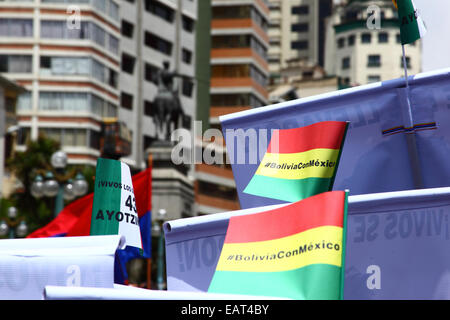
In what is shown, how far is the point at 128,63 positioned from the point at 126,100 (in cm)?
250

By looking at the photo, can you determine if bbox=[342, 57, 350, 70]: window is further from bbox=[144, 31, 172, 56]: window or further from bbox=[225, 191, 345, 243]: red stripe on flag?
bbox=[225, 191, 345, 243]: red stripe on flag

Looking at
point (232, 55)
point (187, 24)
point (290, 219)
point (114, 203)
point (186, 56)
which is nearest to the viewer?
point (290, 219)

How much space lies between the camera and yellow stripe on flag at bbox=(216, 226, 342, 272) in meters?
3.12

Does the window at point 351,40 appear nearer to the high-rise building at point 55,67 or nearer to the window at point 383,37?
the window at point 383,37

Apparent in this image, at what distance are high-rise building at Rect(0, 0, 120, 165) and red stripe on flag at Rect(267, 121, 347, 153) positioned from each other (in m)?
53.6

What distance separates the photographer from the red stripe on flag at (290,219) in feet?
10.4

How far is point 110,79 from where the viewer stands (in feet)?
198

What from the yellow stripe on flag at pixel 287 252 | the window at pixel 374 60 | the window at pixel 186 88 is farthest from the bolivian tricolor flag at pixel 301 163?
the window at pixel 374 60

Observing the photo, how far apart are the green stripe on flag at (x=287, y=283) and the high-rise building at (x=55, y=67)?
179ft

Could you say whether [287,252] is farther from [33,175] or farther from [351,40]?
[351,40]

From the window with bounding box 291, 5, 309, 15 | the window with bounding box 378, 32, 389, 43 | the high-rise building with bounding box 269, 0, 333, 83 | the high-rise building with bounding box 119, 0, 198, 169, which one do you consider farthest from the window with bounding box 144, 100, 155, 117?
the window with bounding box 291, 5, 309, 15

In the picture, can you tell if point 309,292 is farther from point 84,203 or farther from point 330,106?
point 84,203

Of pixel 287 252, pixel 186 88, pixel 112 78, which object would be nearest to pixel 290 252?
pixel 287 252

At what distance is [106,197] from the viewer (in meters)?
6.97
